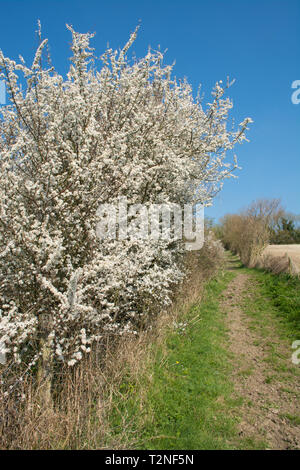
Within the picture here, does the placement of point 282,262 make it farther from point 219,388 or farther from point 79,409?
point 79,409

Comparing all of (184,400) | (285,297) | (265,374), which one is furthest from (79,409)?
(285,297)

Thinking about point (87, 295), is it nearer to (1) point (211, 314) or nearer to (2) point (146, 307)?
(2) point (146, 307)

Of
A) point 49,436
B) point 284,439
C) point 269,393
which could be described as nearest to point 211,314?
point 269,393

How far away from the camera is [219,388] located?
4492mm

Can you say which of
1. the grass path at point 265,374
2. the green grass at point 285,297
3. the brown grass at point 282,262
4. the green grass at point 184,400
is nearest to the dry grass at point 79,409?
the green grass at point 184,400

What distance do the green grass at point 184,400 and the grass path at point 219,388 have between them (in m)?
0.01

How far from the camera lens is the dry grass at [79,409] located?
116 inches

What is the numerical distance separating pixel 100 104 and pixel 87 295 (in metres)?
3.10

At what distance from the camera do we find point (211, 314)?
811cm

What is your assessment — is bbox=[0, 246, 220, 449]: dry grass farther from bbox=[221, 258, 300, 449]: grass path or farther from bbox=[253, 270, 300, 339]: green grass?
bbox=[253, 270, 300, 339]: green grass

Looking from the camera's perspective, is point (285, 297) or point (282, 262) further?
point (282, 262)

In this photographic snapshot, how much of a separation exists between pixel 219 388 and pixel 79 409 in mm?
2235

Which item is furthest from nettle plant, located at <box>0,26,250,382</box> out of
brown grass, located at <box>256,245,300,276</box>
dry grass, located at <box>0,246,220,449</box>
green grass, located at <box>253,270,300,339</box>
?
brown grass, located at <box>256,245,300,276</box>

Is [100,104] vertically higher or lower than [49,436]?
higher
